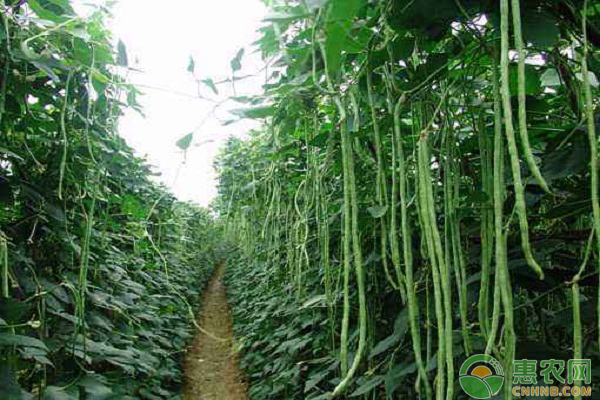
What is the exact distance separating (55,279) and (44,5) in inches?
34.0

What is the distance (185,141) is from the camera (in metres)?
1.05

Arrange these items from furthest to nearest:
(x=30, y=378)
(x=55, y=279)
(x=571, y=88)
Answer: (x=55, y=279) → (x=30, y=378) → (x=571, y=88)

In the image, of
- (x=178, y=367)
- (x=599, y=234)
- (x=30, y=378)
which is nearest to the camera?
(x=599, y=234)

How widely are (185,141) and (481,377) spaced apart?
785mm

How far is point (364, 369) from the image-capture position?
167 cm

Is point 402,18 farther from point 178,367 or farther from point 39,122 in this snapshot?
point 178,367

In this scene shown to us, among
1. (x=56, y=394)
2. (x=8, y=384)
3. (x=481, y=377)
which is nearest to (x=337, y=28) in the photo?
(x=481, y=377)

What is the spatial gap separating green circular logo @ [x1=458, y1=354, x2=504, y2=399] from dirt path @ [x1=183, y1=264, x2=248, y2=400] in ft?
6.08

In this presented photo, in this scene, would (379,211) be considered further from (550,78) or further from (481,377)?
(550,78)

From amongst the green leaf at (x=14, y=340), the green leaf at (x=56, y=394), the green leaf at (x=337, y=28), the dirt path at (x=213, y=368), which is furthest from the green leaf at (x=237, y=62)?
the dirt path at (x=213, y=368)

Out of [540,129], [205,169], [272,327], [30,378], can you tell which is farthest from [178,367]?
[205,169]

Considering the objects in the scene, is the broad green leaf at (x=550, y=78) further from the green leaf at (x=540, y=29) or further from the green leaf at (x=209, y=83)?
the green leaf at (x=209, y=83)

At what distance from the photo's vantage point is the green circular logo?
2.86 ft

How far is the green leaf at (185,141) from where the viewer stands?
3.42ft
